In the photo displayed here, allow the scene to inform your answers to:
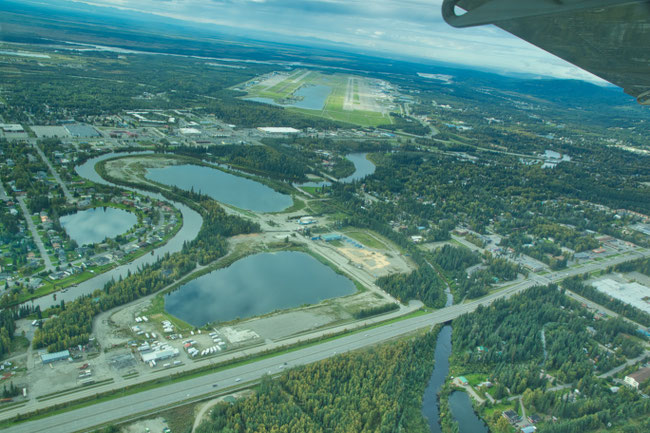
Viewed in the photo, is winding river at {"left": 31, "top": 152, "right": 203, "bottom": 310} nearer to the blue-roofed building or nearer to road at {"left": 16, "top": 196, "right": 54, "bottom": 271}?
road at {"left": 16, "top": 196, "right": 54, "bottom": 271}

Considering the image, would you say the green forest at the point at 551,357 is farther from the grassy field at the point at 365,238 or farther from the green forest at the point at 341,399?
the grassy field at the point at 365,238

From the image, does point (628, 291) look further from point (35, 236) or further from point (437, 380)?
point (35, 236)

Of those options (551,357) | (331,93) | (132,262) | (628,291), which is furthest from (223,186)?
(331,93)

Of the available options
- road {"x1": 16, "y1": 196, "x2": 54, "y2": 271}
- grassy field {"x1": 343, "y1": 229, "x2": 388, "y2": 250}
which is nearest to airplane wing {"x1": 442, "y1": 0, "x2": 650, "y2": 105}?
road {"x1": 16, "y1": 196, "x2": 54, "y2": 271}

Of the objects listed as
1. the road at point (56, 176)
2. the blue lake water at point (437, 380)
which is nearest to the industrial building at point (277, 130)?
the road at point (56, 176)

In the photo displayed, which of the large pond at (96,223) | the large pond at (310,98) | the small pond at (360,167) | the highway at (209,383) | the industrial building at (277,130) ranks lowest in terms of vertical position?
the highway at (209,383)

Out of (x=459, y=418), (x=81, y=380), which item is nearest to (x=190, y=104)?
(x=81, y=380)
